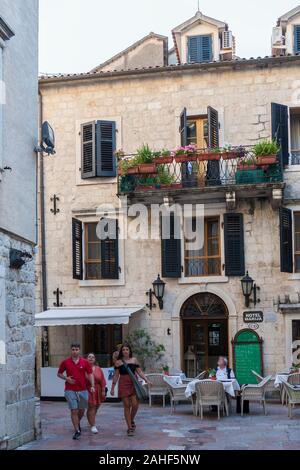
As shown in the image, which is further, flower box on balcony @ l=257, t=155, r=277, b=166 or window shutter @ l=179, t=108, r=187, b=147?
window shutter @ l=179, t=108, r=187, b=147

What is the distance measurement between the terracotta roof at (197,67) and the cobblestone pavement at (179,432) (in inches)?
349

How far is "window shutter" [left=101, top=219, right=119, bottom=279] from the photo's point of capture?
1950 centimetres

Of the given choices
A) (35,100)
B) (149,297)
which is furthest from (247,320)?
(35,100)

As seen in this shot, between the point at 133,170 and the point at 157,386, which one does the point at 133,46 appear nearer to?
the point at 133,170

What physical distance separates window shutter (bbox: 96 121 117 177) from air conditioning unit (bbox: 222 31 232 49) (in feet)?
12.4

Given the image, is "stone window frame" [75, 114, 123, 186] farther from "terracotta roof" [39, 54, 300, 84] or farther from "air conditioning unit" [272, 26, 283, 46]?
"air conditioning unit" [272, 26, 283, 46]

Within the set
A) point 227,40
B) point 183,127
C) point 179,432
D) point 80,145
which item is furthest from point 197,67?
point 179,432

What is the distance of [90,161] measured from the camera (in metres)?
20.0

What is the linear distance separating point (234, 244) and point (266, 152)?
248cm

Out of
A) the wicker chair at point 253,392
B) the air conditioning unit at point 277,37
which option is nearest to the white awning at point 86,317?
the wicker chair at point 253,392

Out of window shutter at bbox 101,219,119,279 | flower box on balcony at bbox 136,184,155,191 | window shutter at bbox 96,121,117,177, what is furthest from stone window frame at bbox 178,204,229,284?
window shutter at bbox 96,121,117,177

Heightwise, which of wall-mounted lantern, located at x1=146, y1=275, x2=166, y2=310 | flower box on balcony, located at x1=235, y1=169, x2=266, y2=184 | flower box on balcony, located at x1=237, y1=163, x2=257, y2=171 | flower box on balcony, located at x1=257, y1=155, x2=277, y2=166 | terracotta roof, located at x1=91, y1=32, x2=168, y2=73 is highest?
terracotta roof, located at x1=91, y1=32, x2=168, y2=73

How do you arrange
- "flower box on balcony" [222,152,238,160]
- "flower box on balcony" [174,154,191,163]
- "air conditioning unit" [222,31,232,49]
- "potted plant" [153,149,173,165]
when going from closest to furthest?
"flower box on balcony" [222,152,238,160] → "flower box on balcony" [174,154,191,163] → "potted plant" [153,149,173,165] → "air conditioning unit" [222,31,232,49]

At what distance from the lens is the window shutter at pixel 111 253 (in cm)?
1950
